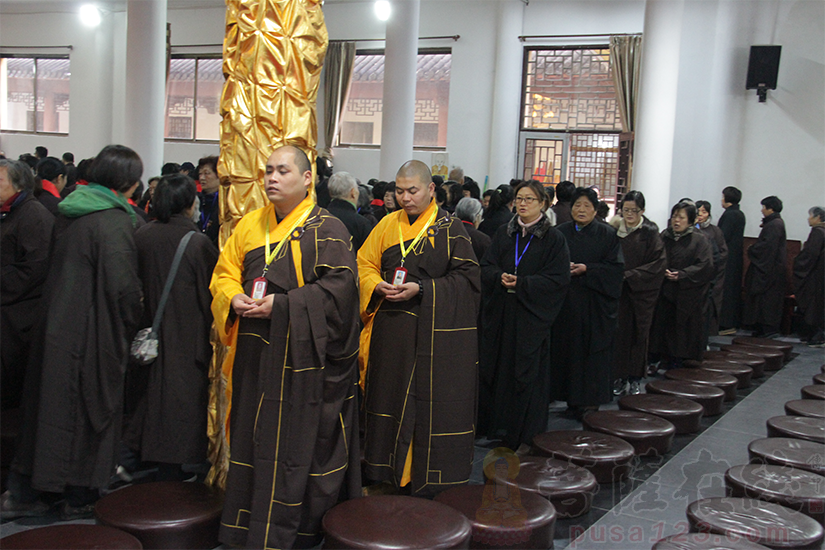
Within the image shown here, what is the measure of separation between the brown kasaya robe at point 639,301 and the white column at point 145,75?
19.9 ft

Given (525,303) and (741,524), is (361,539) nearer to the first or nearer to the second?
(741,524)

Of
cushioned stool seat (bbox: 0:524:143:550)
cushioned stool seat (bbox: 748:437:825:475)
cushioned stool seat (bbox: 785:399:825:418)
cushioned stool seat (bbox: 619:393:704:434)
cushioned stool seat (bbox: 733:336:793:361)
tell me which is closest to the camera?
cushioned stool seat (bbox: 0:524:143:550)

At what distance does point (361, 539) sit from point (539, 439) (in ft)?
5.62

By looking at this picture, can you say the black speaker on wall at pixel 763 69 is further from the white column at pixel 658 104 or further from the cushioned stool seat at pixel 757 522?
the cushioned stool seat at pixel 757 522

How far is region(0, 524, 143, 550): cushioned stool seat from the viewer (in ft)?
7.97

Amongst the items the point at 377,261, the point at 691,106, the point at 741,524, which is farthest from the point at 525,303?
the point at 691,106

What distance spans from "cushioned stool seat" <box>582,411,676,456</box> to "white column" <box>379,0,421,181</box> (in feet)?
16.4

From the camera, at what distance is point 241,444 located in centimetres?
287

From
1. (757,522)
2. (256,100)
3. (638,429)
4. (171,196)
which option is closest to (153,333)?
(171,196)

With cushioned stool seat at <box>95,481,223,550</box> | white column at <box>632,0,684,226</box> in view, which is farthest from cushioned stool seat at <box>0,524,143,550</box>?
white column at <box>632,0,684,226</box>

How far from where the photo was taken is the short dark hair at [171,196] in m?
3.36

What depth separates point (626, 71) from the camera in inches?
444

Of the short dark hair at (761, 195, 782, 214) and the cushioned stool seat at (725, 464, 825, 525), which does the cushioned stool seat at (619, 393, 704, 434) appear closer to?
the cushioned stool seat at (725, 464, 825, 525)

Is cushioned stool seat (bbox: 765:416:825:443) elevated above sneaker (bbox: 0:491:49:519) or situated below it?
above
